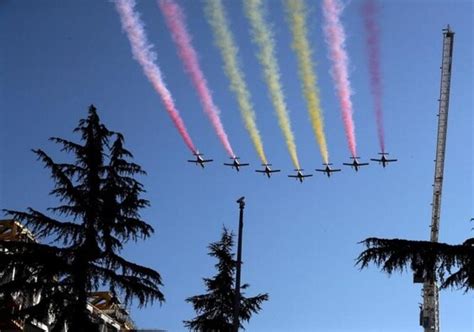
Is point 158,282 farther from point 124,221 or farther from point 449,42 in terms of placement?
point 449,42

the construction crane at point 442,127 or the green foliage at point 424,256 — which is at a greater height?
the construction crane at point 442,127

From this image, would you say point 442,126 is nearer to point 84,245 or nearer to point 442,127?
point 442,127

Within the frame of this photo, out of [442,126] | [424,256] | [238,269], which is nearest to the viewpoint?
[424,256]

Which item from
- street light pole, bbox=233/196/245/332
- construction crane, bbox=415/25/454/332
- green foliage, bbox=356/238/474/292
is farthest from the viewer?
construction crane, bbox=415/25/454/332

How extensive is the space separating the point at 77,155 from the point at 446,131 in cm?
3539

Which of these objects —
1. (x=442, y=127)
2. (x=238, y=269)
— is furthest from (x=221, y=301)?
(x=442, y=127)

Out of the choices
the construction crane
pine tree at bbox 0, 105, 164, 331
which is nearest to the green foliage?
pine tree at bbox 0, 105, 164, 331

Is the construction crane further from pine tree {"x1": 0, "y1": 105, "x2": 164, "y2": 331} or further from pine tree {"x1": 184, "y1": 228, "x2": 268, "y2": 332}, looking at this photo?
pine tree {"x1": 0, "y1": 105, "x2": 164, "y2": 331}

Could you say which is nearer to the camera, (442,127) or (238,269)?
(238,269)

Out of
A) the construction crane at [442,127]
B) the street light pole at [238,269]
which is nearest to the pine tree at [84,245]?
the street light pole at [238,269]

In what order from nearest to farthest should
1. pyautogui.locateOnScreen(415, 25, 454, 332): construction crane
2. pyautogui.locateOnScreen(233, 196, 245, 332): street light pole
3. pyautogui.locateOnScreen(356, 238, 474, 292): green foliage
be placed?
pyautogui.locateOnScreen(356, 238, 474, 292): green foliage < pyautogui.locateOnScreen(233, 196, 245, 332): street light pole < pyautogui.locateOnScreen(415, 25, 454, 332): construction crane

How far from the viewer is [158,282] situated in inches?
959

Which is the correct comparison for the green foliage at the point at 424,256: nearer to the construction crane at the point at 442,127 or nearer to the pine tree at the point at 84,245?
the pine tree at the point at 84,245

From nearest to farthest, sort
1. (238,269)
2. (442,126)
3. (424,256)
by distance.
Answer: (424,256)
(238,269)
(442,126)
